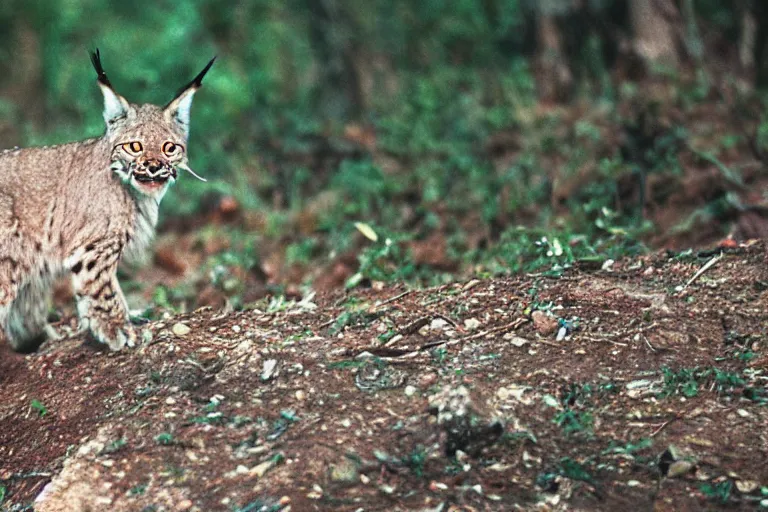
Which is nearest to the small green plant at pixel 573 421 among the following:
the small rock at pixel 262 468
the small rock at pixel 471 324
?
the small rock at pixel 471 324

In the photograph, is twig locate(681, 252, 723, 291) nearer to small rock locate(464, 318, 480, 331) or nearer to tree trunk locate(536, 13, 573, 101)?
small rock locate(464, 318, 480, 331)

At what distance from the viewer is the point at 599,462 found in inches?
182

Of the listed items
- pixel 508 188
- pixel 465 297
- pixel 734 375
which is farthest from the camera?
pixel 508 188

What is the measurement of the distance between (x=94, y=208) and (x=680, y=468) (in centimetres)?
407

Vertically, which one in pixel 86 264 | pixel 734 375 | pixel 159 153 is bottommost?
pixel 734 375

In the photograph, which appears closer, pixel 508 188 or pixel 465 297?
pixel 465 297

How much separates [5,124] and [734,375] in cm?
1228

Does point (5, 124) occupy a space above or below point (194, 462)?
above

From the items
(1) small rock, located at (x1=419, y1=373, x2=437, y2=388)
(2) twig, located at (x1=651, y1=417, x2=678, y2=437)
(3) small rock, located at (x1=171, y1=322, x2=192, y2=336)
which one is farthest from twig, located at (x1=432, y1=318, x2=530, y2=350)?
(3) small rock, located at (x1=171, y1=322, x2=192, y2=336)

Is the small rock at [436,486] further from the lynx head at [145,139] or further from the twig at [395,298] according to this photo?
the lynx head at [145,139]

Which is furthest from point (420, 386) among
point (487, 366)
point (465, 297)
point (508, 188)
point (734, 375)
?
point (508, 188)

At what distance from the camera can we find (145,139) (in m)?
6.04

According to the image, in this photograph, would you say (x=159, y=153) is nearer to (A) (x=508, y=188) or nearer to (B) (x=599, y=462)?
(B) (x=599, y=462)

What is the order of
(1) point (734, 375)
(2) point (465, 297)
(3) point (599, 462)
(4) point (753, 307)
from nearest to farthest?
(3) point (599, 462), (1) point (734, 375), (4) point (753, 307), (2) point (465, 297)
